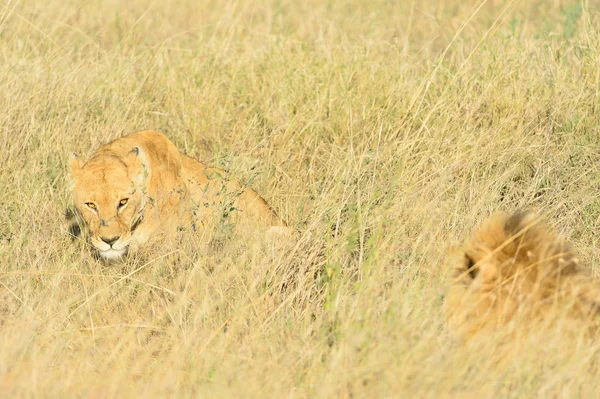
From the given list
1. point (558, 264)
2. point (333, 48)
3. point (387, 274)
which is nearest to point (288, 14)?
point (333, 48)

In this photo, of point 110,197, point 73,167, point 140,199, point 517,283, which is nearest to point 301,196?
point 140,199

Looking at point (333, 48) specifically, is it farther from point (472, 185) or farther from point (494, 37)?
point (472, 185)

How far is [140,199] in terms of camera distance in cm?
481

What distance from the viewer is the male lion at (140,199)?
4.63 metres

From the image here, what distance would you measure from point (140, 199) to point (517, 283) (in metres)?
2.27

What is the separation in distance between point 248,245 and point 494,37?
124 inches

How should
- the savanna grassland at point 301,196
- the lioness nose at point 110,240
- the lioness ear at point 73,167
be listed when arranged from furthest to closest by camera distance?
1. the lioness ear at point 73,167
2. the lioness nose at point 110,240
3. the savanna grassland at point 301,196

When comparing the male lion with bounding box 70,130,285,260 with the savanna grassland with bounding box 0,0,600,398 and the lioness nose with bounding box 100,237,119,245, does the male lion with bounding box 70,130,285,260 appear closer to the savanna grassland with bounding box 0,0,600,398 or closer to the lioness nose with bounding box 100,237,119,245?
the lioness nose with bounding box 100,237,119,245

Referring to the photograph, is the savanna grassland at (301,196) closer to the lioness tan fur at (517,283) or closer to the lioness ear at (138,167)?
the lioness tan fur at (517,283)

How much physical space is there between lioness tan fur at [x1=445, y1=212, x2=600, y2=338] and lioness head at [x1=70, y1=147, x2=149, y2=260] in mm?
1960

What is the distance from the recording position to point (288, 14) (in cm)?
838

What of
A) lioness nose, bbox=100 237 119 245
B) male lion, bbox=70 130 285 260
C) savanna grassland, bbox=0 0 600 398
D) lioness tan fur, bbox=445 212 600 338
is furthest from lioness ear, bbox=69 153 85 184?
lioness tan fur, bbox=445 212 600 338

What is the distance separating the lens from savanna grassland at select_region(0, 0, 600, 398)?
3.13 m

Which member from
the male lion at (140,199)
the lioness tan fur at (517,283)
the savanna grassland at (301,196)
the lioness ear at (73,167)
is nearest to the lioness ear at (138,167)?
the male lion at (140,199)
